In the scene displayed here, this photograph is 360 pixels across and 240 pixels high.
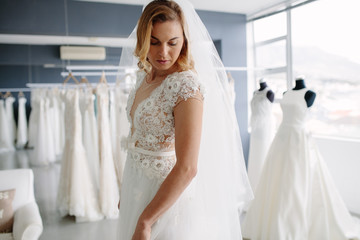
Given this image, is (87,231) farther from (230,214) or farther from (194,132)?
(194,132)

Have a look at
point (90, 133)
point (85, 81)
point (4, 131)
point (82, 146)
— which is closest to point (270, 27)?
point (85, 81)

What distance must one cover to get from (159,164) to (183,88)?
0.88 feet

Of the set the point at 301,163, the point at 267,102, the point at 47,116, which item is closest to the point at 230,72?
the point at 267,102

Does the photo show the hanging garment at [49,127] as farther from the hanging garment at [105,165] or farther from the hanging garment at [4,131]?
the hanging garment at [105,165]

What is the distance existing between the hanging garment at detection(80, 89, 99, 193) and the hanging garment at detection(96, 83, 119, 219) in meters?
0.10

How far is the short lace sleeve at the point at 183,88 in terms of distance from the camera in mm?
845

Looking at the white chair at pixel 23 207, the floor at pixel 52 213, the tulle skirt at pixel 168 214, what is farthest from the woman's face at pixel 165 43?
the floor at pixel 52 213

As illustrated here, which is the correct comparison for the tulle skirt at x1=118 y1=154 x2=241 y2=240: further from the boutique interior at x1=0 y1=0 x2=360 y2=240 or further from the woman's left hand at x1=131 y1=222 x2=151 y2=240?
the boutique interior at x1=0 y1=0 x2=360 y2=240

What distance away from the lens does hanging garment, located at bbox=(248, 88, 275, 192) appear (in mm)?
3307

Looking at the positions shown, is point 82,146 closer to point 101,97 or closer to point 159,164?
point 101,97

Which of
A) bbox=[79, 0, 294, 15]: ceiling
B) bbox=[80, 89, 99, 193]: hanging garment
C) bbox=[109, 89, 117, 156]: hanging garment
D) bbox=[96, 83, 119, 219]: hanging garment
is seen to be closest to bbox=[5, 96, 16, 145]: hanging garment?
bbox=[80, 89, 99, 193]: hanging garment

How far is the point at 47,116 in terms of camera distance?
303 centimetres

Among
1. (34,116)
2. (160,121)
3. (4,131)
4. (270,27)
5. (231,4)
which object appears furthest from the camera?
(270,27)

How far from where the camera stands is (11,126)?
2.79 metres
